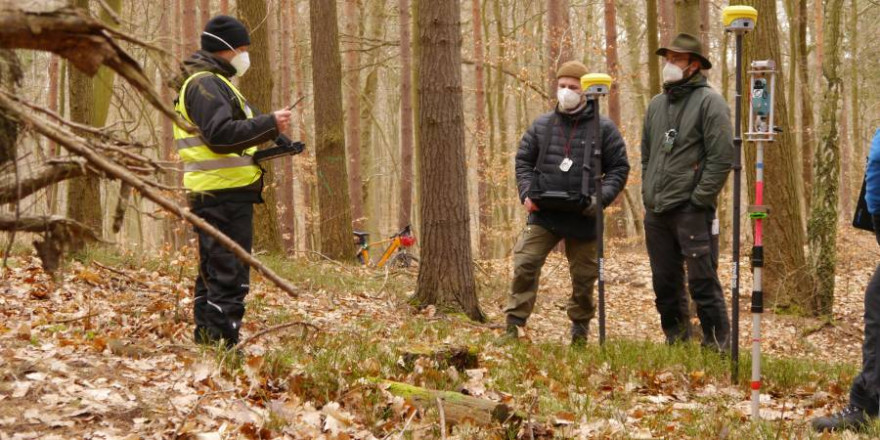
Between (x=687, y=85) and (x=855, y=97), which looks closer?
(x=687, y=85)

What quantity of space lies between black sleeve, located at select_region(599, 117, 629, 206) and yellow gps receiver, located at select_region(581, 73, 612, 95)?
40cm

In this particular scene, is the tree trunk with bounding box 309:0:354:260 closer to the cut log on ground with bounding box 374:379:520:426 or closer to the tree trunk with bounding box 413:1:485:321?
the tree trunk with bounding box 413:1:485:321

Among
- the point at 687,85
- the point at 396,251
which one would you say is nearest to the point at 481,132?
the point at 396,251

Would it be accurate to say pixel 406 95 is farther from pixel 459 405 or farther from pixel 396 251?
pixel 459 405

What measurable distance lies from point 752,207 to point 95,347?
14.0 ft

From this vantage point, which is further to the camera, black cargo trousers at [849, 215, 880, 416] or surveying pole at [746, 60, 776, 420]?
surveying pole at [746, 60, 776, 420]

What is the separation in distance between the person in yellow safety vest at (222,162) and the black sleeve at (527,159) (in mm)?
2418

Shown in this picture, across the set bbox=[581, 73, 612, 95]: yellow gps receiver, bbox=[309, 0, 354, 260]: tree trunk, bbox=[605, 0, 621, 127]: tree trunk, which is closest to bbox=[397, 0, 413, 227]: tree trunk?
bbox=[605, 0, 621, 127]: tree trunk

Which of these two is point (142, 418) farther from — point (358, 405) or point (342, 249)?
point (342, 249)

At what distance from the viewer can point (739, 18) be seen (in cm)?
520

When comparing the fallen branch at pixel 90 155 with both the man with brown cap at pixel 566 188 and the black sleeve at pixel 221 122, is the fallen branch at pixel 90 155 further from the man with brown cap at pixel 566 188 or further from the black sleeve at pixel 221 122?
the man with brown cap at pixel 566 188

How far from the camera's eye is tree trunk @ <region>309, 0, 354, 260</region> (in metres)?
13.3

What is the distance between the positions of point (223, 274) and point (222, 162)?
2.47ft

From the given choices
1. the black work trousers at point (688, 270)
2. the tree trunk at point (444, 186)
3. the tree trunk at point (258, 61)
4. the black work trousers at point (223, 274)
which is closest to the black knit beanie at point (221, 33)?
the black work trousers at point (223, 274)
